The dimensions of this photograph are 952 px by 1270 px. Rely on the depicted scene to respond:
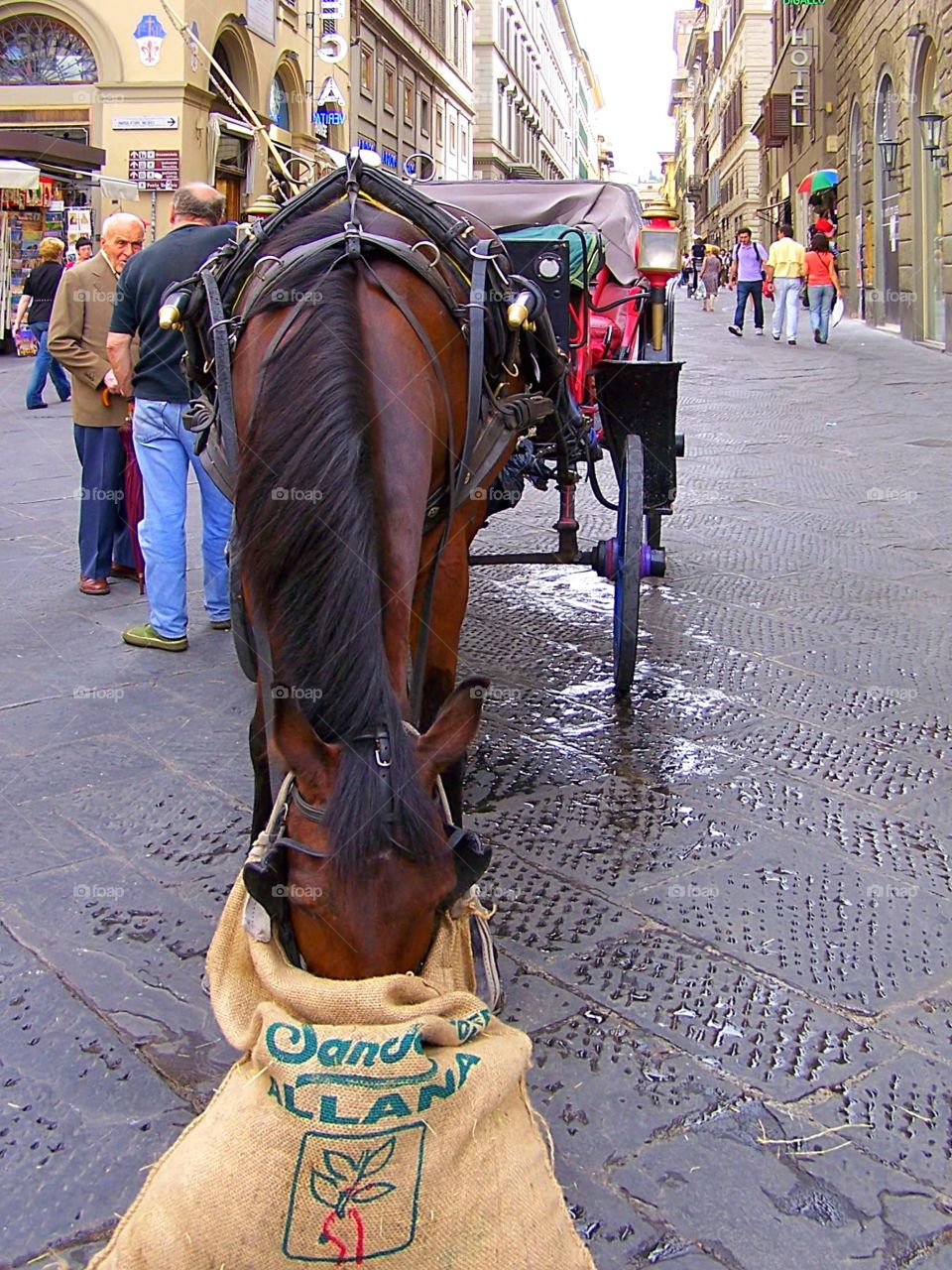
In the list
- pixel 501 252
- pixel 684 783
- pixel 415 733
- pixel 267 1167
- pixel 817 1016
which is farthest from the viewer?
pixel 684 783

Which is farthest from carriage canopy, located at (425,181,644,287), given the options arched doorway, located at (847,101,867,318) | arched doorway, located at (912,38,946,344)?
arched doorway, located at (847,101,867,318)

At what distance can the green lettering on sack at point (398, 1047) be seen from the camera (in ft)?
5.43

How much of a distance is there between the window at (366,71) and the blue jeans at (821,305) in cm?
1816

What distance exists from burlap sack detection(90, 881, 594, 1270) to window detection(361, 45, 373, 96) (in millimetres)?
33526

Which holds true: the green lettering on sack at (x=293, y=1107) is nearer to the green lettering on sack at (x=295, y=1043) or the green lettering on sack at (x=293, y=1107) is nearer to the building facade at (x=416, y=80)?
the green lettering on sack at (x=295, y=1043)

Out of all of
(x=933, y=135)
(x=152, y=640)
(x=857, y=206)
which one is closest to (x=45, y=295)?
(x=152, y=640)

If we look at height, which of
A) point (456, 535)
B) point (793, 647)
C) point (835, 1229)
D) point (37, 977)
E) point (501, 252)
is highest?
point (501, 252)

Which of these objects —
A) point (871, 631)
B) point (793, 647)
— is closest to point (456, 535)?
point (793, 647)

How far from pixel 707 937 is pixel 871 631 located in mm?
2870

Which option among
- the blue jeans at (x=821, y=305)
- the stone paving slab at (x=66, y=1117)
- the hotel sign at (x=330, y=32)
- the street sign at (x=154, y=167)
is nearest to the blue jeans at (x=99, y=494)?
the stone paving slab at (x=66, y=1117)

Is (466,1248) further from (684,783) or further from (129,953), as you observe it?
(684,783)

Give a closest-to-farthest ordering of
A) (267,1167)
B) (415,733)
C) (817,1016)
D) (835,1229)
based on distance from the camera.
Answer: (267,1167)
(415,733)
(835,1229)
(817,1016)

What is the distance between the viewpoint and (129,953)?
117 inches

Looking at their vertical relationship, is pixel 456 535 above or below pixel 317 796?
above
